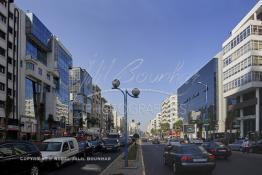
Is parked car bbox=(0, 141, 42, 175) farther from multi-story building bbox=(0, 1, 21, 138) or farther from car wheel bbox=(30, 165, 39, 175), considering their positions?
multi-story building bbox=(0, 1, 21, 138)

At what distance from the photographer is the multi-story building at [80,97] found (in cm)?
12274

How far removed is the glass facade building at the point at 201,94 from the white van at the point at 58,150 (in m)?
71.9

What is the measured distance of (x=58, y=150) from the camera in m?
23.7

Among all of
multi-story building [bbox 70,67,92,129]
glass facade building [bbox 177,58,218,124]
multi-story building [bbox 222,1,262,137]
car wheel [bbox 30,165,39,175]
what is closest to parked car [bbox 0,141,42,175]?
car wheel [bbox 30,165,39,175]

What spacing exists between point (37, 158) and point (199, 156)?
22.8 ft

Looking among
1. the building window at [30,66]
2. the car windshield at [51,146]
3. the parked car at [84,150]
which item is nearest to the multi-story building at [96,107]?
the building window at [30,66]

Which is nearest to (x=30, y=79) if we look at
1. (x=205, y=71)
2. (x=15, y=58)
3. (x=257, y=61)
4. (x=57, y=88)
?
(x=15, y=58)

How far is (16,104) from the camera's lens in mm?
68750

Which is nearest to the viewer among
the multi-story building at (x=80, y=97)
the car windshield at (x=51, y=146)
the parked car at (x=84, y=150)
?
the car windshield at (x=51, y=146)

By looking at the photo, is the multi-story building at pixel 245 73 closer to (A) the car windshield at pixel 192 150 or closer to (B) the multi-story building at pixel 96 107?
(A) the car windshield at pixel 192 150

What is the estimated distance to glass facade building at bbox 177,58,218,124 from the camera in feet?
360

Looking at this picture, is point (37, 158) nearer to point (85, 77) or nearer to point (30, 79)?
point (30, 79)

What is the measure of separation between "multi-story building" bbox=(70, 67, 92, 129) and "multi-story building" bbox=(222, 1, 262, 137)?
41.4 m

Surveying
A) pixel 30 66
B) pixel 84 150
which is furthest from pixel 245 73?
pixel 84 150
